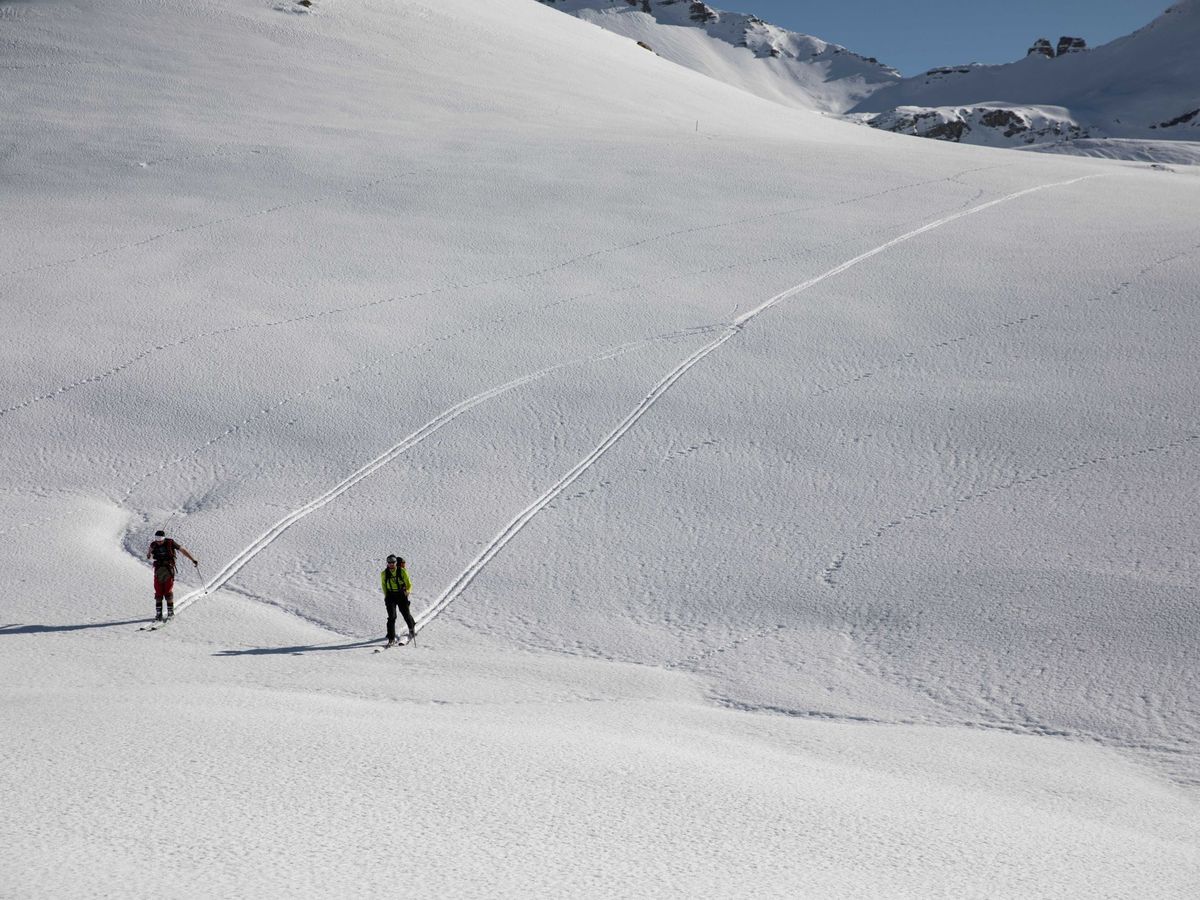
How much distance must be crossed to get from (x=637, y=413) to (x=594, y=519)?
2.88 metres

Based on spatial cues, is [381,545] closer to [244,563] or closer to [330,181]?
[244,563]

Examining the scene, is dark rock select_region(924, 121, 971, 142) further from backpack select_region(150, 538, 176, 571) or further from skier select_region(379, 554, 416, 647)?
backpack select_region(150, 538, 176, 571)

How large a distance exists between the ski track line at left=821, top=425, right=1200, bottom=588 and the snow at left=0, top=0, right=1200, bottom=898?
0.20 feet

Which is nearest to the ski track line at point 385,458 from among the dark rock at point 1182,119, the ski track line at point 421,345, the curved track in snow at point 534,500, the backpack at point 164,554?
the curved track in snow at point 534,500

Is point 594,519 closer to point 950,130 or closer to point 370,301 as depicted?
point 370,301

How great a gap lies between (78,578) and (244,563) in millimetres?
1770

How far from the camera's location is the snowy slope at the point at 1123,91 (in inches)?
6068

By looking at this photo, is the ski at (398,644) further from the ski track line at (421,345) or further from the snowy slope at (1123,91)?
the snowy slope at (1123,91)

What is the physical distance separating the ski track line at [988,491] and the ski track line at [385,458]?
6.29 meters

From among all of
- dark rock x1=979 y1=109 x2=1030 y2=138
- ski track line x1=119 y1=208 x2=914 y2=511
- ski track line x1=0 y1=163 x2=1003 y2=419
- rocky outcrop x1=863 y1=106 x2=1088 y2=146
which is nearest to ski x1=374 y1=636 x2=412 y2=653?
ski track line x1=119 y1=208 x2=914 y2=511

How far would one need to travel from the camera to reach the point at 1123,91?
172 meters

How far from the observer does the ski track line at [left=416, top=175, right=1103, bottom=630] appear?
12508mm

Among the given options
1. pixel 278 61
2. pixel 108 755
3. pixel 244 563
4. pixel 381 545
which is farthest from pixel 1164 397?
pixel 278 61

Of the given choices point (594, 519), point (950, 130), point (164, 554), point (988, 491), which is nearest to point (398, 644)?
point (164, 554)
